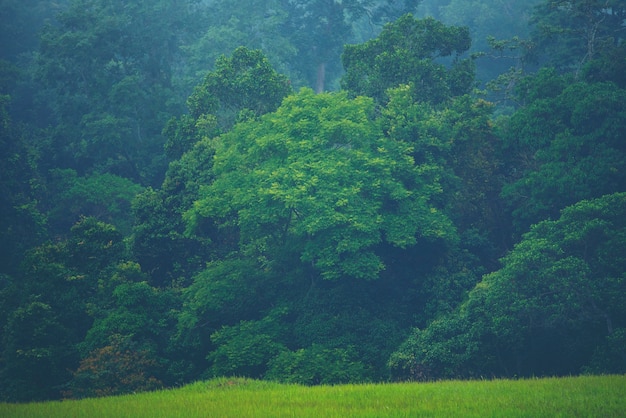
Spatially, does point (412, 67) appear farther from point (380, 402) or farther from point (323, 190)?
point (380, 402)

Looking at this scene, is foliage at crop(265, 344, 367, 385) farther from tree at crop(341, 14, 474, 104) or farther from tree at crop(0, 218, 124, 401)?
tree at crop(341, 14, 474, 104)

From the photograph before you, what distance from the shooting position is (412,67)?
3091 centimetres

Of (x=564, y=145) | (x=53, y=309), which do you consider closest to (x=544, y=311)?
(x=564, y=145)

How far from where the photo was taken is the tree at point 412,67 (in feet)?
102

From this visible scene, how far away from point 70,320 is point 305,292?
8599 millimetres

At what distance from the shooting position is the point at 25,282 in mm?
27578

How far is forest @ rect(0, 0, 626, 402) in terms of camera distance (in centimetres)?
2311

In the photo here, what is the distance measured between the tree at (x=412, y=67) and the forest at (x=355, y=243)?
0.09m

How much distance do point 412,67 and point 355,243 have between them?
9.46 meters

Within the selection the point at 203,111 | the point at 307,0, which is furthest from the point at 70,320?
the point at 307,0

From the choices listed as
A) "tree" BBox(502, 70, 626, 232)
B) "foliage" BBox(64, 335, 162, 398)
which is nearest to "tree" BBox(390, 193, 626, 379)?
"tree" BBox(502, 70, 626, 232)

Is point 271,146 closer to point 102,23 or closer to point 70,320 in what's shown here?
point 70,320

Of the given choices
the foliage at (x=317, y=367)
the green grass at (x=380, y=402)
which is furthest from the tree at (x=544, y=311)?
the green grass at (x=380, y=402)

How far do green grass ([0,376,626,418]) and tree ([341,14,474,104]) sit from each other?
16.1 meters
